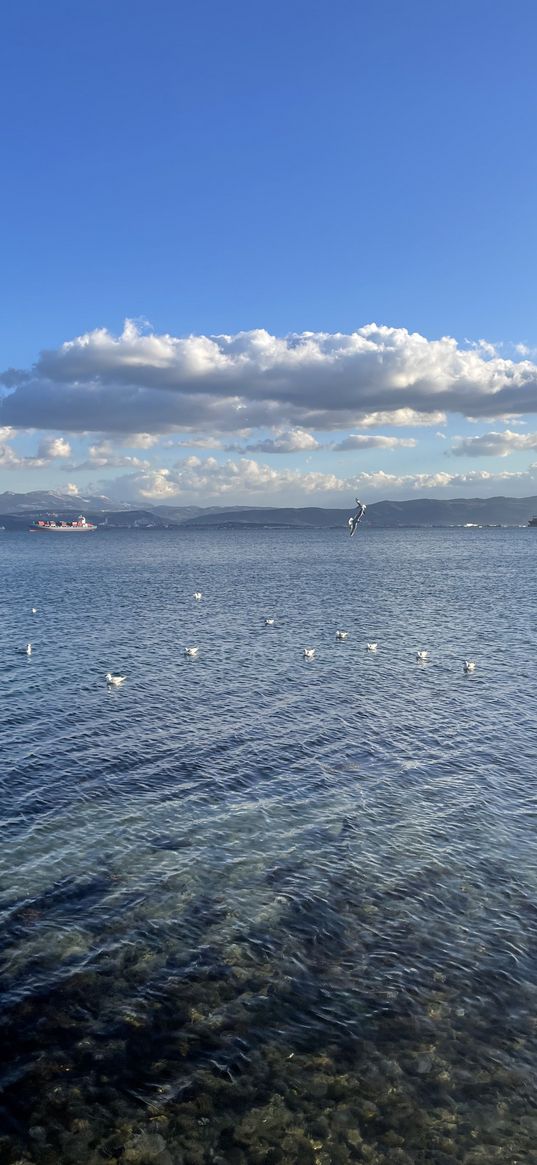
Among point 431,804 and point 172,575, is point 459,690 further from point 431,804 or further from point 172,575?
point 172,575

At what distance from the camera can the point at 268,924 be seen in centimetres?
2395

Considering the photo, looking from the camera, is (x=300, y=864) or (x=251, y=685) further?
(x=251, y=685)

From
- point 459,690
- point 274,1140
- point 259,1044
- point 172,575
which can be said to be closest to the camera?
point 274,1140

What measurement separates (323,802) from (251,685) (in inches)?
937

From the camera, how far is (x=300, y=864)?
28047 millimetres

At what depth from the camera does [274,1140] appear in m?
15.8

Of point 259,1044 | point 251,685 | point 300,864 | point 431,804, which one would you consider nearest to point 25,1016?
point 259,1044

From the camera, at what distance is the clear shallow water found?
16375 millimetres

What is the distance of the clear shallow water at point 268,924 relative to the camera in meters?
16.4

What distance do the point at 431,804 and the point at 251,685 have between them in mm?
25327

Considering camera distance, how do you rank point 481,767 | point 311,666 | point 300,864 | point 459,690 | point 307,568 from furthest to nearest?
1. point 307,568
2. point 311,666
3. point 459,690
4. point 481,767
5. point 300,864

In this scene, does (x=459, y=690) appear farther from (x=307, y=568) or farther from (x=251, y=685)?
(x=307, y=568)

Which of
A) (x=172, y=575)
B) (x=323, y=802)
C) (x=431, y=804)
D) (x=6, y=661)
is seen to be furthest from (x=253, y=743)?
(x=172, y=575)

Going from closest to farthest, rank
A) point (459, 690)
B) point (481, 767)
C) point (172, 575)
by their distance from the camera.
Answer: point (481, 767)
point (459, 690)
point (172, 575)
